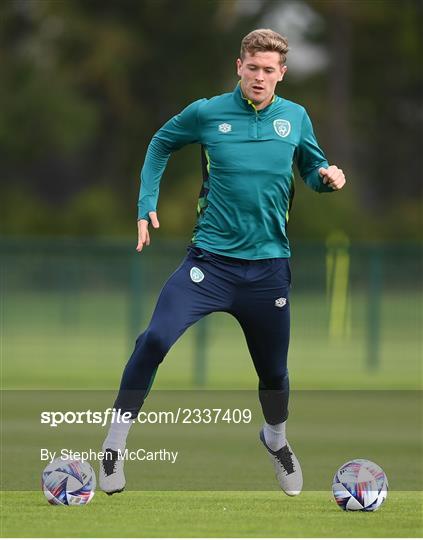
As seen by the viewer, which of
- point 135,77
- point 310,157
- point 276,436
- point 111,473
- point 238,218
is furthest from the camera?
point 135,77

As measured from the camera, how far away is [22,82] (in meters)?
45.6

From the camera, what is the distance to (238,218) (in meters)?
9.06

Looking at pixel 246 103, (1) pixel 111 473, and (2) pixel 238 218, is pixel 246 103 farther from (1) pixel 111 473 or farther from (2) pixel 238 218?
(1) pixel 111 473

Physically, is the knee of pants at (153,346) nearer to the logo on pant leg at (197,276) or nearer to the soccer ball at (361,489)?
the logo on pant leg at (197,276)

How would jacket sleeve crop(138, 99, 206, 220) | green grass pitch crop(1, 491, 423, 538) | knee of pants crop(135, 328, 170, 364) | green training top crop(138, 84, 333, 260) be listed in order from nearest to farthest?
green grass pitch crop(1, 491, 423, 538) → knee of pants crop(135, 328, 170, 364) → green training top crop(138, 84, 333, 260) → jacket sleeve crop(138, 99, 206, 220)

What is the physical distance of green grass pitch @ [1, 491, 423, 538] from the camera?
826cm

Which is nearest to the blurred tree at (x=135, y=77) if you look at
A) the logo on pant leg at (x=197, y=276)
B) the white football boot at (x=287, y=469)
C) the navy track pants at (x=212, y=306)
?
the white football boot at (x=287, y=469)

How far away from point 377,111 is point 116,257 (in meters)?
38.0

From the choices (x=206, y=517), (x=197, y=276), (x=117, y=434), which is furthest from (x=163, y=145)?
(x=206, y=517)

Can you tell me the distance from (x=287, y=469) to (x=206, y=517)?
0.96 meters

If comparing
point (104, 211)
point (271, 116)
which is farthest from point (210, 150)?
point (104, 211)

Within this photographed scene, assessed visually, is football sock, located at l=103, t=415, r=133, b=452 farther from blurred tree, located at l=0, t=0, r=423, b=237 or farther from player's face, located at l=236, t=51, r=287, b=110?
blurred tree, located at l=0, t=0, r=423, b=237

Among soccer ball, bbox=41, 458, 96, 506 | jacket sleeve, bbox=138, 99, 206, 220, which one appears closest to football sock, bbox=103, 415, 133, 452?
soccer ball, bbox=41, 458, 96, 506

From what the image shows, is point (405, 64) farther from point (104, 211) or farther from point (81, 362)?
point (81, 362)
